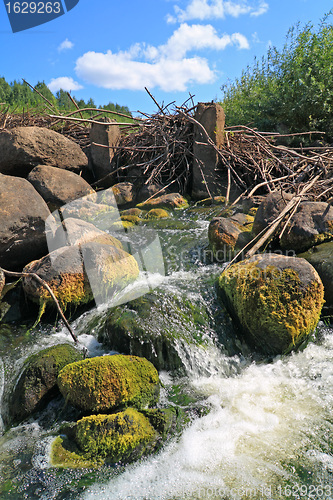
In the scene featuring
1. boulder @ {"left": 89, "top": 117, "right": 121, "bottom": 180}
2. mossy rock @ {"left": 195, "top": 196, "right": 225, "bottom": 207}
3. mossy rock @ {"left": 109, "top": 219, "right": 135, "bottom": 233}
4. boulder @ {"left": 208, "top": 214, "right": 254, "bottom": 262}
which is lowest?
boulder @ {"left": 208, "top": 214, "right": 254, "bottom": 262}

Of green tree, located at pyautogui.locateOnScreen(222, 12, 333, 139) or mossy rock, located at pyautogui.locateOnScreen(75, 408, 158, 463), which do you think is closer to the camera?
mossy rock, located at pyautogui.locateOnScreen(75, 408, 158, 463)

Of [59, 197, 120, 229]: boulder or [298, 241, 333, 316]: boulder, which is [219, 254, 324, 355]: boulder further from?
[59, 197, 120, 229]: boulder

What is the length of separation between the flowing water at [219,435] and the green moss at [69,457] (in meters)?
0.04

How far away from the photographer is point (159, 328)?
354cm

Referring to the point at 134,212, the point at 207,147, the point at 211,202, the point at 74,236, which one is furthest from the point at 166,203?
the point at 74,236

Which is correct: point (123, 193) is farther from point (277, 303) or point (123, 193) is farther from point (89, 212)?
point (277, 303)

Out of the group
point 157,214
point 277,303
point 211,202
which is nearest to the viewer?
point 277,303

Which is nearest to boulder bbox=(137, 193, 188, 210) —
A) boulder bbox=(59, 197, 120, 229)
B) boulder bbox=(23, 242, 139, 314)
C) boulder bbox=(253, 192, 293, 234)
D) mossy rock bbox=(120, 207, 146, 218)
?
mossy rock bbox=(120, 207, 146, 218)

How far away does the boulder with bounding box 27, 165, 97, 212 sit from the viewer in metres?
6.20

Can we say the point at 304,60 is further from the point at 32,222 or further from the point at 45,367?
the point at 45,367

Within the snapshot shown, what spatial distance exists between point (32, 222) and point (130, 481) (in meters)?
3.59

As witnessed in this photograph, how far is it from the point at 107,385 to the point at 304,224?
3196mm

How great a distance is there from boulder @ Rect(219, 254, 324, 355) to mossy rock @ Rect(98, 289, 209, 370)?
486mm

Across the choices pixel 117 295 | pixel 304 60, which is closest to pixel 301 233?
pixel 117 295
